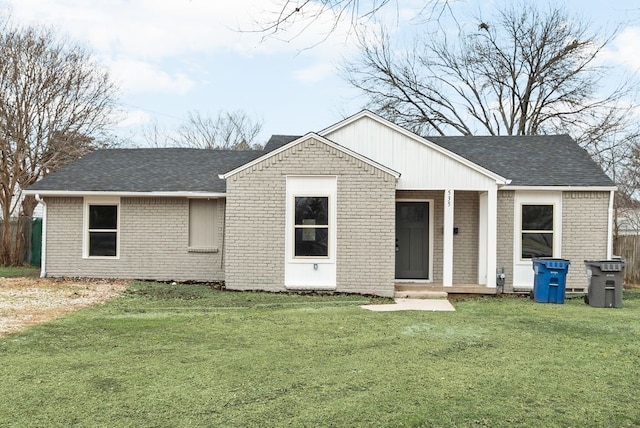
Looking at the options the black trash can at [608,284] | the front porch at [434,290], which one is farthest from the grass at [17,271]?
the black trash can at [608,284]

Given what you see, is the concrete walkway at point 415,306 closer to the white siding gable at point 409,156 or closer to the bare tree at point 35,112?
the white siding gable at point 409,156

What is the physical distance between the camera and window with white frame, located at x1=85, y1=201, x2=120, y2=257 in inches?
605

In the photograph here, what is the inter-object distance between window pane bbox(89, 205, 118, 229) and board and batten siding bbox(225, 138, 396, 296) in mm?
4191

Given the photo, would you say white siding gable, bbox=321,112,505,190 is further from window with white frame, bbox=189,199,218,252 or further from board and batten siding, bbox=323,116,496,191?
window with white frame, bbox=189,199,218,252

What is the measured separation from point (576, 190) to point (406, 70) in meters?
Answer: 16.3

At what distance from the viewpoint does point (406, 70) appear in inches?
1136

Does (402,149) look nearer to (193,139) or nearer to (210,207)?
(210,207)

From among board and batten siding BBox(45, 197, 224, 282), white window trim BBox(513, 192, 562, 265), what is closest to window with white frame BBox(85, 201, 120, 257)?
board and batten siding BBox(45, 197, 224, 282)

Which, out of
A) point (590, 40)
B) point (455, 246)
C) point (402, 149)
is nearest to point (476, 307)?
point (455, 246)

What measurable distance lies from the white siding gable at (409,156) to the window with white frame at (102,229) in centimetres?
615

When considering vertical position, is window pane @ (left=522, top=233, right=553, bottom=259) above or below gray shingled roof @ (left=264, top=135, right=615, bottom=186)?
below

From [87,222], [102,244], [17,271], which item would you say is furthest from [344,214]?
[17,271]

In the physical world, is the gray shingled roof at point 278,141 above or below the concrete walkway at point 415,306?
above

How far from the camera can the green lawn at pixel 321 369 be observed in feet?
15.8
